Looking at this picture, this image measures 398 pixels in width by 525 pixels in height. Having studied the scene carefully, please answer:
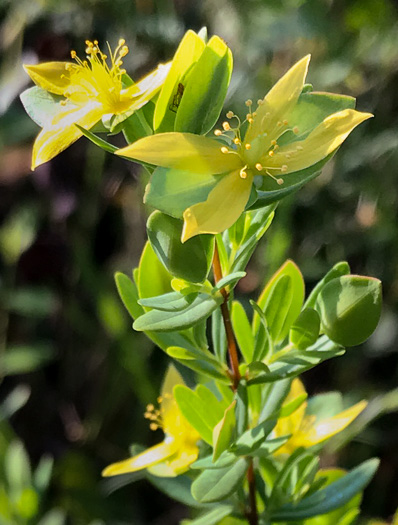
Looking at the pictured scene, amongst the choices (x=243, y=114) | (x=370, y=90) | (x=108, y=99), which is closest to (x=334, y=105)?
(x=108, y=99)

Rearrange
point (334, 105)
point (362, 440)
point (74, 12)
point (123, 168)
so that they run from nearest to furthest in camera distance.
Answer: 1. point (334, 105)
2. point (362, 440)
3. point (74, 12)
4. point (123, 168)

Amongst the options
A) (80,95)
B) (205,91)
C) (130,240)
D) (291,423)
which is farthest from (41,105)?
(130,240)

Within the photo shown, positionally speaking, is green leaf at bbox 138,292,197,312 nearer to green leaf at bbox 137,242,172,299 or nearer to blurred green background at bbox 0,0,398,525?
green leaf at bbox 137,242,172,299

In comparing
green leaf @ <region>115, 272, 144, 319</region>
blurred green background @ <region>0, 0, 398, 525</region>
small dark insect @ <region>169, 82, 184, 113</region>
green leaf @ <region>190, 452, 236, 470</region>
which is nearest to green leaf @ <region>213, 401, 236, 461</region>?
green leaf @ <region>190, 452, 236, 470</region>

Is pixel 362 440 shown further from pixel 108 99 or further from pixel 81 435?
pixel 108 99

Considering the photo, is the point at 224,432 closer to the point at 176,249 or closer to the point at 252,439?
the point at 252,439

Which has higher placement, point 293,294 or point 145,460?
point 293,294
